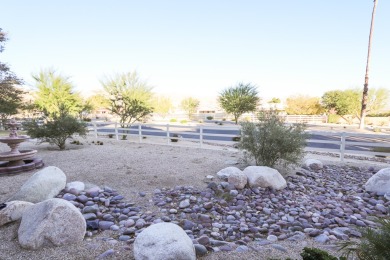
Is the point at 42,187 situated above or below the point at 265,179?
above

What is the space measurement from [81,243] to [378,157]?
10.0 meters

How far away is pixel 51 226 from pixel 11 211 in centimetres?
102

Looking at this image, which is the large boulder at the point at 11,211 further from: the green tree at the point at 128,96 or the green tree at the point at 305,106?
the green tree at the point at 305,106

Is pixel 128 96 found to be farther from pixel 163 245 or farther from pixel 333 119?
pixel 333 119

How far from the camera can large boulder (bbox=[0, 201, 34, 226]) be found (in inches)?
133

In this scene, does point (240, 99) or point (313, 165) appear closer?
point (313, 165)

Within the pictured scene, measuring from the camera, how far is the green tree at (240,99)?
27.5 m

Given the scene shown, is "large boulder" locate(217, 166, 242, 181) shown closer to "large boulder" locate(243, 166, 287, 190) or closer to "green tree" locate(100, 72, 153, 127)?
"large boulder" locate(243, 166, 287, 190)

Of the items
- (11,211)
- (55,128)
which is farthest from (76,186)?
(55,128)

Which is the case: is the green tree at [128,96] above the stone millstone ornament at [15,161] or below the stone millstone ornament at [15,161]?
above

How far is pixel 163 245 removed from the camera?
2.54 metres

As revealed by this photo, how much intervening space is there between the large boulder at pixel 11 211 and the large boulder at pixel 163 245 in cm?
209

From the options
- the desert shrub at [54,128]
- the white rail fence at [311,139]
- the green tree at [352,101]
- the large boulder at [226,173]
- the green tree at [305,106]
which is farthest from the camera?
the green tree at [305,106]

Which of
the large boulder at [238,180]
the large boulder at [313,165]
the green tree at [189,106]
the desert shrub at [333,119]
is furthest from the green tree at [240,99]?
the large boulder at [238,180]
